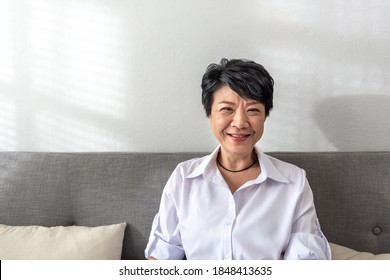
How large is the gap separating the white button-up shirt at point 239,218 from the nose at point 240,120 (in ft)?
0.54

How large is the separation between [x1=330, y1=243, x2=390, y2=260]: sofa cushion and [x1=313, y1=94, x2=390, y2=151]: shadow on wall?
45 cm

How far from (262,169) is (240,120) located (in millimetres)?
189

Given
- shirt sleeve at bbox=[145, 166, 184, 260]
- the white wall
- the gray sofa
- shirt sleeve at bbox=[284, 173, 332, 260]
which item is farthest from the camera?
the white wall

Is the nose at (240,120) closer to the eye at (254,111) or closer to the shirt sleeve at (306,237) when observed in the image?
the eye at (254,111)

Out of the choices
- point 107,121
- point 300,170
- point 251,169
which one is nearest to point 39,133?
point 107,121

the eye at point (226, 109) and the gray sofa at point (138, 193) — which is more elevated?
the eye at point (226, 109)

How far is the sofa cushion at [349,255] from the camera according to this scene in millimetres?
1568

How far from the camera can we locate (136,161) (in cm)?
176

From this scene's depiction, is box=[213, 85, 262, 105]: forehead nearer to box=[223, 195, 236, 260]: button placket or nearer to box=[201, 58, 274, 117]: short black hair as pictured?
box=[201, 58, 274, 117]: short black hair

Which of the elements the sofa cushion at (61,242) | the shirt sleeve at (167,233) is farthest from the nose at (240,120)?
the sofa cushion at (61,242)

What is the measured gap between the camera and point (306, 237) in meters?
1.46

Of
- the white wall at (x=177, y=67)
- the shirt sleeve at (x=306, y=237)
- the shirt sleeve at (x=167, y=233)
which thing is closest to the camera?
the shirt sleeve at (x=306, y=237)

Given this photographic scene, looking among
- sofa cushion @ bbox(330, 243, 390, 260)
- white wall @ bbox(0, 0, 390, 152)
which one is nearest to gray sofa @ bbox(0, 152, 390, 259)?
sofa cushion @ bbox(330, 243, 390, 260)

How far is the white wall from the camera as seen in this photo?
1.83 m
